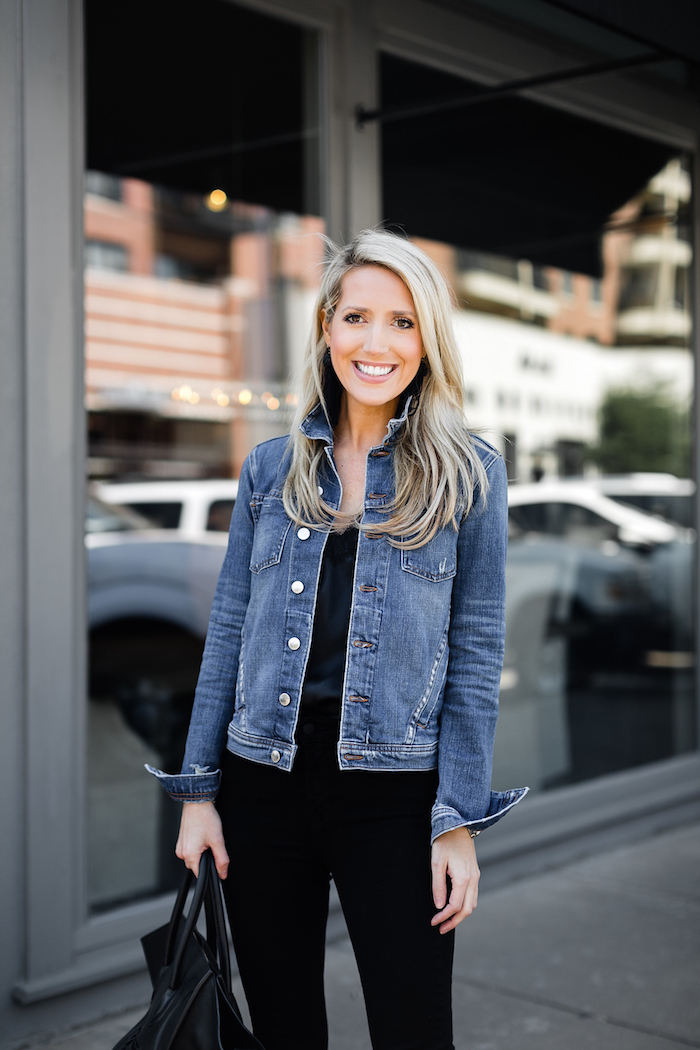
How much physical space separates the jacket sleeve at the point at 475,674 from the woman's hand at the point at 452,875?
42 millimetres

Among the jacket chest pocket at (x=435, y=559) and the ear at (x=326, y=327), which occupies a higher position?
the ear at (x=326, y=327)

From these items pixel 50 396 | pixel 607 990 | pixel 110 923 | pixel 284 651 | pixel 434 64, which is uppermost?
pixel 434 64

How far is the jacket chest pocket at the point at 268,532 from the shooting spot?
79.8 inches

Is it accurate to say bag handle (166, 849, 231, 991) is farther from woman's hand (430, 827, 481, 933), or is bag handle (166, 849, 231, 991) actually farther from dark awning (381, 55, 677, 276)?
dark awning (381, 55, 677, 276)

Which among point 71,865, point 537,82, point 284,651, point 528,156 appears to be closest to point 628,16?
point 537,82

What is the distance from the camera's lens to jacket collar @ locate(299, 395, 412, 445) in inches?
80.3

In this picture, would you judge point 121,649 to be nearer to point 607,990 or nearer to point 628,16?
point 607,990

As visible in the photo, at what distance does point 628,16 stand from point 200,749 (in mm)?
2739

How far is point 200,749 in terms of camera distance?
2.05m

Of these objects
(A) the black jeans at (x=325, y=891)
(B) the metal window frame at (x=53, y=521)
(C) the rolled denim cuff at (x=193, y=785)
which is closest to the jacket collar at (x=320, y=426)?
(A) the black jeans at (x=325, y=891)

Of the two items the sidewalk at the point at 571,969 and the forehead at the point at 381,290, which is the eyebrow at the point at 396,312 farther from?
the sidewalk at the point at 571,969

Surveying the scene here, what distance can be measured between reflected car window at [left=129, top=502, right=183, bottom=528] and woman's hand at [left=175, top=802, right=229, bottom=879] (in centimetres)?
388

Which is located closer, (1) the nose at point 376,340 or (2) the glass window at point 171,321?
(1) the nose at point 376,340

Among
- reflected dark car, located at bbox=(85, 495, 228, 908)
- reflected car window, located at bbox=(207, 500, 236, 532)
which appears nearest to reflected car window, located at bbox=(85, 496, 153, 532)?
reflected dark car, located at bbox=(85, 495, 228, 908)
